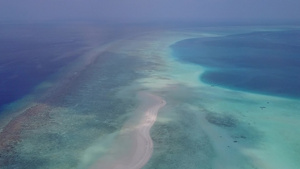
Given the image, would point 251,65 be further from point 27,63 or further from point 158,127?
point 27,63

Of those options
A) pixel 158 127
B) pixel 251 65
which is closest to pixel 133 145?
pixel 158 127

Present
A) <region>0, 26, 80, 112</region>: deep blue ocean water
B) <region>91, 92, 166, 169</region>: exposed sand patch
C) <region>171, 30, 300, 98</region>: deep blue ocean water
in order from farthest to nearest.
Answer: <region>171, 30, 300, 98</region>: deep blue ocean water < <region>0, 26, 80, 112</region>: deep blue ocean water < <region>91, 92, 166, 169</region>: exposed sand patch

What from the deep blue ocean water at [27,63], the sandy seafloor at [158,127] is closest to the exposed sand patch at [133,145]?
the sandy seafloor at [158,127]

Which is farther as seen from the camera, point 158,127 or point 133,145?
point 158,127

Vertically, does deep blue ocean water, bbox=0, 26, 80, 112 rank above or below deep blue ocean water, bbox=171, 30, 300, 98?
above

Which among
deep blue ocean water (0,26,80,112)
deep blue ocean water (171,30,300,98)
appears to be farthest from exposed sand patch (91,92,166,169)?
deep blue ocean water (171,30,300,98)

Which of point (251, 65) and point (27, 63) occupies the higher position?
point (27, 63)

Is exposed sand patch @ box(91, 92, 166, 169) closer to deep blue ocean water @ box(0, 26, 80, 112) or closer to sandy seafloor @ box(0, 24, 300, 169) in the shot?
sandy seafloor @ box(0, 24, 300, 169)

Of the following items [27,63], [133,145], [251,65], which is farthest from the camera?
[251,65]
